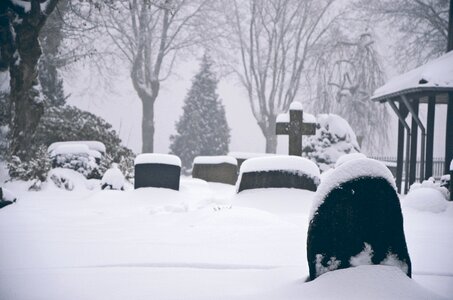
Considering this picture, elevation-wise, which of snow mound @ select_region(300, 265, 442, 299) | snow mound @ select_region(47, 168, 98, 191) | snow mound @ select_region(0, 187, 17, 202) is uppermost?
snow mound @ select_region(300, 265, 442, 299)

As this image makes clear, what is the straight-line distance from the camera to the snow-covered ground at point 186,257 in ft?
9.29

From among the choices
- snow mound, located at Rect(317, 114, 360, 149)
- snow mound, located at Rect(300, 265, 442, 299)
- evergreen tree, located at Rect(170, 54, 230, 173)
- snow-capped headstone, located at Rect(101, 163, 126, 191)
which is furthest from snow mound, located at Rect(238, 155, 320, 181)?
evergreen tree, located at Rect(170, 54, 230, 173)

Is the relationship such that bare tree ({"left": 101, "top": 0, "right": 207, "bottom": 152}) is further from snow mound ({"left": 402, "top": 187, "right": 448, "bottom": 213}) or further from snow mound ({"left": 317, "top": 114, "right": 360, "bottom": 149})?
→ snow mound ({"left": 402, "top": 187, "right": 448, "bottom": 213})

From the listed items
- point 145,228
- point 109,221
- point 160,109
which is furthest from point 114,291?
point 160,109

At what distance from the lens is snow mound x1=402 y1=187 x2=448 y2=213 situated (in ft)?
23.9

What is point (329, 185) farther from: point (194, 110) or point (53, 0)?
point (194, 110)

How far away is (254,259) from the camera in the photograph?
12.3 feet

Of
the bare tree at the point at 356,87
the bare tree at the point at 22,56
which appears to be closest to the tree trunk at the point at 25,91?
the bare tree at the point at 22,56

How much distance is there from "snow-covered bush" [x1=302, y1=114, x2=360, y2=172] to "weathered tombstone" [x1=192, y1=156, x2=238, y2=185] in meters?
3.08

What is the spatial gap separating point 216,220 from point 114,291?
2886 mm

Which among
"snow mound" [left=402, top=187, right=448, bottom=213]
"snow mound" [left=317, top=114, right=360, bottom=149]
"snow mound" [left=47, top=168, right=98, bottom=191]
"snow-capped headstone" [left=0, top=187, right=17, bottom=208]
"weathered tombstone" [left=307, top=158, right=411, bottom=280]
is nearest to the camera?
"weathered tombstone" [left=307, top=158, right=411, bottom=280]

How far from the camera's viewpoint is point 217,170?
1322 cm

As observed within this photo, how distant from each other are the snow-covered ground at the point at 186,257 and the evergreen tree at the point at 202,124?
19.7m

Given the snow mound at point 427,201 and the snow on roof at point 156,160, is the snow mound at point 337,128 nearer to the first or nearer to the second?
the snow mound at point 427,201
